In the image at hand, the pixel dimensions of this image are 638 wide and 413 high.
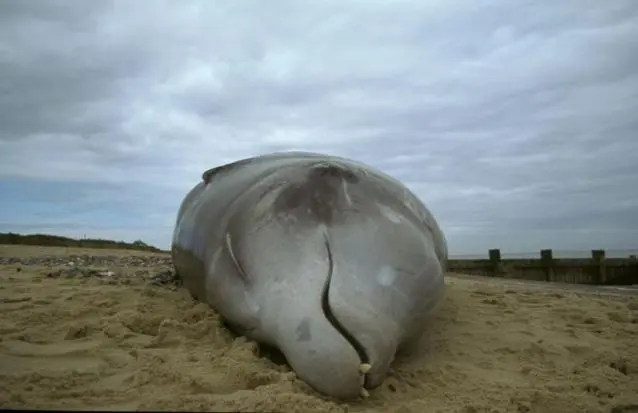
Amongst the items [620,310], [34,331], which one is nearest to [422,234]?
[34,331]

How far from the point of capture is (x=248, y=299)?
3234 millimetres

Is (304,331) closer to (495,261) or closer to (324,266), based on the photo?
(324,266)

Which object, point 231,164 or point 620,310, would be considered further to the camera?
point 620,310

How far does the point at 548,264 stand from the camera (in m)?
15.2

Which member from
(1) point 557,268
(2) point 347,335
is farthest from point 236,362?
(1) point 557,268

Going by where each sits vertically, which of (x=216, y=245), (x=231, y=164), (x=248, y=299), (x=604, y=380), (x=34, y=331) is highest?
(x=231, y=164)

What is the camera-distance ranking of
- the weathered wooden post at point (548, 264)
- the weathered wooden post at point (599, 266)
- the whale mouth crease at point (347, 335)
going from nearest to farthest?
the whale mouth crease at point (347, 335) → the weathered wooden post at point (599, 266) → the weathered wooden post at point (548, 264)

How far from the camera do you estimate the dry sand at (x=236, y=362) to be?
2.48m

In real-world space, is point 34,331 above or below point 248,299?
below

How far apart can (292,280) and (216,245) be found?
0.94 m

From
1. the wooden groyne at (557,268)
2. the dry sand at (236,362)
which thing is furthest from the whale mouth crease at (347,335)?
the wooden groyne at (557,268)

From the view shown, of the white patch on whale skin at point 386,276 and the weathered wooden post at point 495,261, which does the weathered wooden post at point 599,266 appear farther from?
the white patch on whale skin at point 386,276

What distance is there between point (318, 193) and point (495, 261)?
12798 mm

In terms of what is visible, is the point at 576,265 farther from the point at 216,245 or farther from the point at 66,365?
the point at 66,365
